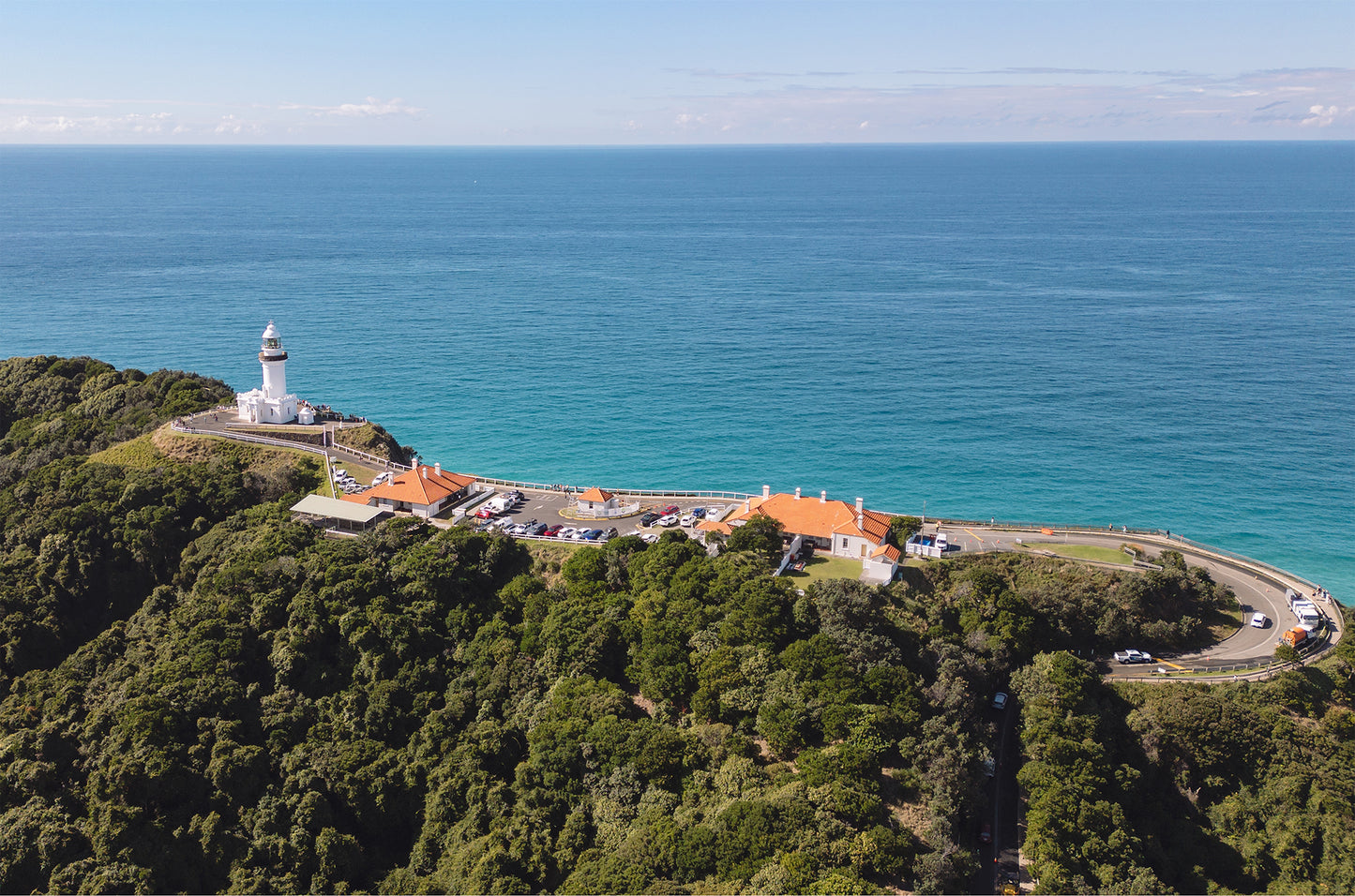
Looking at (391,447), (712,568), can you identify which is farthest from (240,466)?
(712,568)

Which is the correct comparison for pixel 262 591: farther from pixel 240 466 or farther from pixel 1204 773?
pixel 1204 773

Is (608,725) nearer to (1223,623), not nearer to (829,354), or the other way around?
(1223,623)

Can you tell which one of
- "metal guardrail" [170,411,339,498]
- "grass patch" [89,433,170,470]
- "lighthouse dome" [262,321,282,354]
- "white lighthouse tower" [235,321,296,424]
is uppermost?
"lighthouse dome" [262,321,282,354]

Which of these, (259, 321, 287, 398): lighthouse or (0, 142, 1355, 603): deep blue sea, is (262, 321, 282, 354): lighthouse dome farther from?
(0, 142, 1355, 603): deep blue sea

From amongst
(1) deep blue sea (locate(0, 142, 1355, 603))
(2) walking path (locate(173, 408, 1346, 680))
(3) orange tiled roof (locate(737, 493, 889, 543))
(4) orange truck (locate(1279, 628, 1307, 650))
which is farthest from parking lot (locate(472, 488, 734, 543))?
(4) orange truck (locate(1279, 628, 1307, 650))

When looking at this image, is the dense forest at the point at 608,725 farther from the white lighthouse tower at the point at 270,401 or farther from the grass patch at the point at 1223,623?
the white lighthouse tower at the point at 270,401
